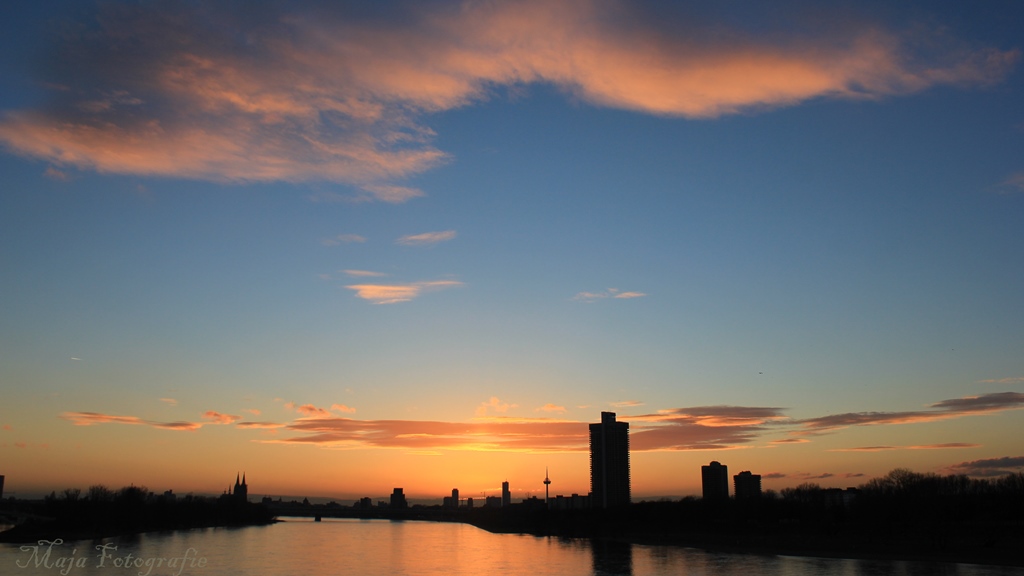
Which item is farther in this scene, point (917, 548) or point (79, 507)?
point (79, 507)

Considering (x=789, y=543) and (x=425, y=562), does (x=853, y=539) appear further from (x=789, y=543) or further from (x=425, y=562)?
(x=425, y=562)

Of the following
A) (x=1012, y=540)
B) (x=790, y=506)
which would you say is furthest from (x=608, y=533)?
(x=1012, y=540)

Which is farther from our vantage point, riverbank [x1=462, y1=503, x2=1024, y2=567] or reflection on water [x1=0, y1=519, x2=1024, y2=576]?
riverbank [x1=462, y1=503, x2=1024, y2=567]

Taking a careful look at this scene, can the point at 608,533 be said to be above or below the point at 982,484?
below

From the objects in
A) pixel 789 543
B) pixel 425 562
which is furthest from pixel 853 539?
pixel 425 562

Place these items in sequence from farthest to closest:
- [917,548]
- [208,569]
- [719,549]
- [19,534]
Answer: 1. [19,534]
2. [719,549]
3. [917,548]
4. [208,569]

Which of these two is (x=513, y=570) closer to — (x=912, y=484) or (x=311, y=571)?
(x=311, y=571)

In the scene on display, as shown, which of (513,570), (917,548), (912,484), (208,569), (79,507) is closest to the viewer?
(208,569)

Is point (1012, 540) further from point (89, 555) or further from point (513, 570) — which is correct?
point (89, 555)

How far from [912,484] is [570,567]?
107m

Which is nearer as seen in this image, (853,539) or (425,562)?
(425,562)

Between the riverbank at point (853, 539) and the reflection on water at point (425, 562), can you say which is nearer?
the reflection on water at point (425, 562)

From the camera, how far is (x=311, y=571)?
322ft

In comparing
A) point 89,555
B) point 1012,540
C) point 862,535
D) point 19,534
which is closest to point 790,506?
point 862,535
